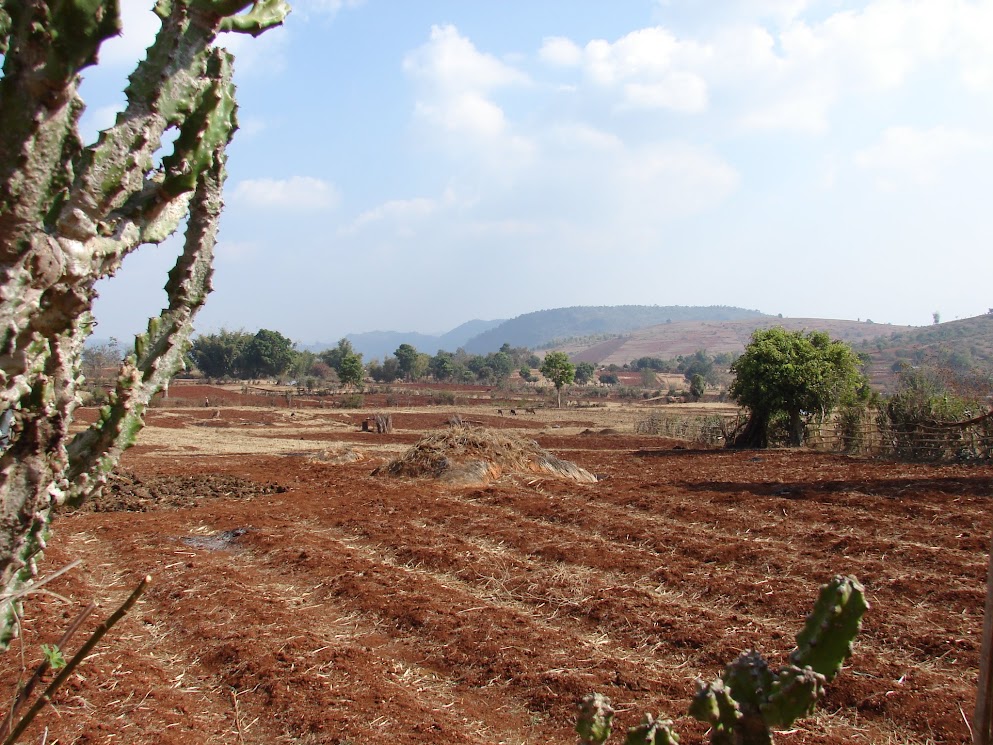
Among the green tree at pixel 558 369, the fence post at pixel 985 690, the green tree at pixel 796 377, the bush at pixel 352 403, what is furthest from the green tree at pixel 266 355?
the fence post at pixel 985 690

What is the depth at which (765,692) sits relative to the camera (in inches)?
78.4

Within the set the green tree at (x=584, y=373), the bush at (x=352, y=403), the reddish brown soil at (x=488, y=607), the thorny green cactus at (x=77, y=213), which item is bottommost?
the bush at (x=352, y=403)

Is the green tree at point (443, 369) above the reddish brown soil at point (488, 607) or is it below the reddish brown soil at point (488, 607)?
above

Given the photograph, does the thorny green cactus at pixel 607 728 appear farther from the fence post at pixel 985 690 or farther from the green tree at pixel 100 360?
the green tree at pixel 100 360

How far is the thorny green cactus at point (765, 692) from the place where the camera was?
74.3 inches

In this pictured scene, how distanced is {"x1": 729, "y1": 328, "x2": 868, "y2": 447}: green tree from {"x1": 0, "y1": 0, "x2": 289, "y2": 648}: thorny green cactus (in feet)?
74.2

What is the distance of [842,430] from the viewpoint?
2191cm

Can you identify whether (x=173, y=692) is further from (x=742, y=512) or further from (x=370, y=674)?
(x=742, y=512)

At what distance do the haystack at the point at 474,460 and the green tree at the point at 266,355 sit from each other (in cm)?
6613

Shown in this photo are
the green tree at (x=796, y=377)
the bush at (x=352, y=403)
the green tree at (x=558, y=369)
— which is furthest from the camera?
the green tree at (x=558, y=369)

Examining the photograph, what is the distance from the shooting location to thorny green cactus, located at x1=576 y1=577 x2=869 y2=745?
6.19ft

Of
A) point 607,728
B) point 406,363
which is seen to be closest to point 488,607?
point 607,728

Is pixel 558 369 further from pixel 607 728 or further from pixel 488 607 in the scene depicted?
pixel 607 728

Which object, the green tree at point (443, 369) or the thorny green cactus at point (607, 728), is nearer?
the thorny green cactus at point (607, 728)
